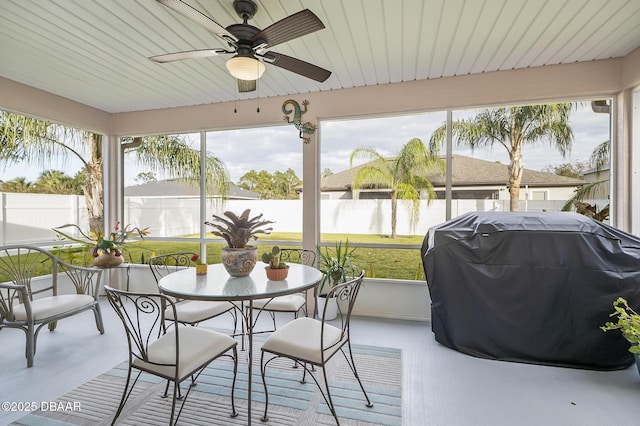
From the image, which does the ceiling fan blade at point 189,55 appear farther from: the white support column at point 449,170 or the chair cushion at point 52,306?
the white support column at point 449,170

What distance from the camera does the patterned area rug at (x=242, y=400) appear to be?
1.95 metres

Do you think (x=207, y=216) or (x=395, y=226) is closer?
(x=395, y=226)

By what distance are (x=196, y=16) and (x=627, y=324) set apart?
10.9 ft

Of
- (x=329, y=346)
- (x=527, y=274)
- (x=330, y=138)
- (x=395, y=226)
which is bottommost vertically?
(x=329, y=346)

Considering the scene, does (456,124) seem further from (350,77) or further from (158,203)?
(158,203)

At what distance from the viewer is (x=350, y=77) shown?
3.44m

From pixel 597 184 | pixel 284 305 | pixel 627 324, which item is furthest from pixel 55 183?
pixel 597 184

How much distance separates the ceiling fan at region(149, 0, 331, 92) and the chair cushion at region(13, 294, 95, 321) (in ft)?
7.85

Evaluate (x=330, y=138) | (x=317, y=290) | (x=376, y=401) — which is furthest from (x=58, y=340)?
(x=330, y=138)

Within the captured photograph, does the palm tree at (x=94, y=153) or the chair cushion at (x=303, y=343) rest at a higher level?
the palm tree at (x=94, y=153)

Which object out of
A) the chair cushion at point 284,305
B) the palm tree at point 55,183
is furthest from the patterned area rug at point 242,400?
the palm tree at point 55,183

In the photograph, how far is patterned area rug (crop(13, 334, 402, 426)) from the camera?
195 cm

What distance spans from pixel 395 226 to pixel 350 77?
1.78 metres

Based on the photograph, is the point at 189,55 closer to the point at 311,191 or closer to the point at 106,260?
the point at 311,191
